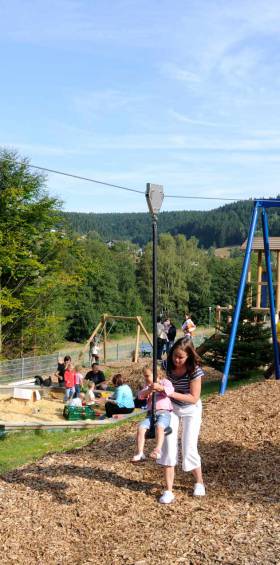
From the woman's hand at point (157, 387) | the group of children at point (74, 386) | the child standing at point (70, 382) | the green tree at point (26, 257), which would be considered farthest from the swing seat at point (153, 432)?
the green tree at point (26, 257)

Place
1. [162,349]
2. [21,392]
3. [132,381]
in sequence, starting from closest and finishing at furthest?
[21,392] → [132,381] → [162,349]

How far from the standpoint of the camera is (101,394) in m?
17.8

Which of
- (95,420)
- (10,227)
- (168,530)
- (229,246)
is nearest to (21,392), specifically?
(95,420)

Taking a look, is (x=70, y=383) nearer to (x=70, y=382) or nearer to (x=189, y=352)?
(x=70, y=382)

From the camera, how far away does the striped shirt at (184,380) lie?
6246mm

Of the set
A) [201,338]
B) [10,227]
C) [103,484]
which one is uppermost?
[10,227]

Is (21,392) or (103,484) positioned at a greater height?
(103,484)

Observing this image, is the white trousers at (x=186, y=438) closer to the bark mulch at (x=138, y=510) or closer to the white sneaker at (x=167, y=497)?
the white sneaker at (x=167, y=497)

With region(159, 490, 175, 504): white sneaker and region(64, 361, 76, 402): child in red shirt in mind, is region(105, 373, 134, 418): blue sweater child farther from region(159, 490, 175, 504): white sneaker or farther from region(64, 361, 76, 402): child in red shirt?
region(159, 490, 175, 504): white sneaker

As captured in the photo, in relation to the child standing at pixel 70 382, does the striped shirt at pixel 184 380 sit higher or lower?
higher

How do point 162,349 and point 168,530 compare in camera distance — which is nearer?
point 168,530

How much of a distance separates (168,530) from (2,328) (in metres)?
31.8

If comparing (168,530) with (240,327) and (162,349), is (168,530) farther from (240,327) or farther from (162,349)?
(162,349)

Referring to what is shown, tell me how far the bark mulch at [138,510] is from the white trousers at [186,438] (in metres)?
0.47
